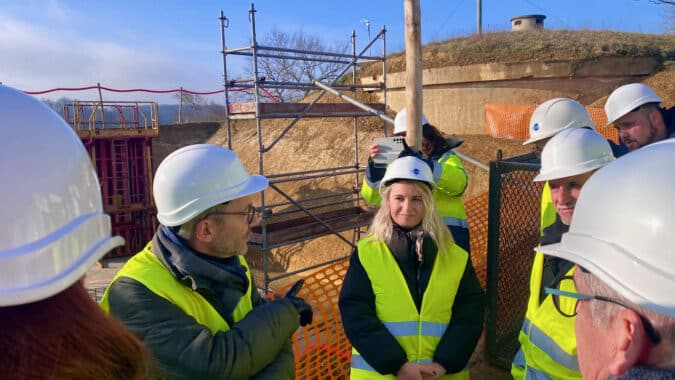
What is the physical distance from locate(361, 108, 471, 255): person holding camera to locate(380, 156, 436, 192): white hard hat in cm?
→ 36

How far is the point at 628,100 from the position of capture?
3.86 m

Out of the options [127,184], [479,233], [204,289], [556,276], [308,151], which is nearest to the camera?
[204,289]

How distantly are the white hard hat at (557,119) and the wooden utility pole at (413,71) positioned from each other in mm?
899

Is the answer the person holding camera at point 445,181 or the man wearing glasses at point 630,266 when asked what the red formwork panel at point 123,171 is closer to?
the person holding camera at point 445,181

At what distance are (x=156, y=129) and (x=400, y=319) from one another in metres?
16.1

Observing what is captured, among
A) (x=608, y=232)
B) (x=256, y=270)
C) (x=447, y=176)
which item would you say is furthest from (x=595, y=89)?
(x=608, y=232)

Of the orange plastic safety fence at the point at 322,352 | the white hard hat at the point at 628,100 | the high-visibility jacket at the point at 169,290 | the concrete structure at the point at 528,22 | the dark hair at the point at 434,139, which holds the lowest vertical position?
the orange plastic safety fence at the point at 322,352

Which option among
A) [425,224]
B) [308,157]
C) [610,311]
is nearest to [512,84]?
[308,157]

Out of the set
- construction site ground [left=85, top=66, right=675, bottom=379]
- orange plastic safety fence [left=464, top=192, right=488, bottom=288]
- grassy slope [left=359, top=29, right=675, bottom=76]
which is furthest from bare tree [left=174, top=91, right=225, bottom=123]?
orange plastic safety fence [left=464, top=192, right=488, bottom=288]

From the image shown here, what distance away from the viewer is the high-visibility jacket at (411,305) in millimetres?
2432

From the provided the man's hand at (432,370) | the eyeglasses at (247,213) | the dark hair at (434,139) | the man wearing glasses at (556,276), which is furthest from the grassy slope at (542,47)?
the eyeglasses at (247,213)

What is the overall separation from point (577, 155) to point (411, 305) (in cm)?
117

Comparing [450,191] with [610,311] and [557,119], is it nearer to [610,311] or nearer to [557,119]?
[557,119]

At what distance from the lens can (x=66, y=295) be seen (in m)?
0.92
